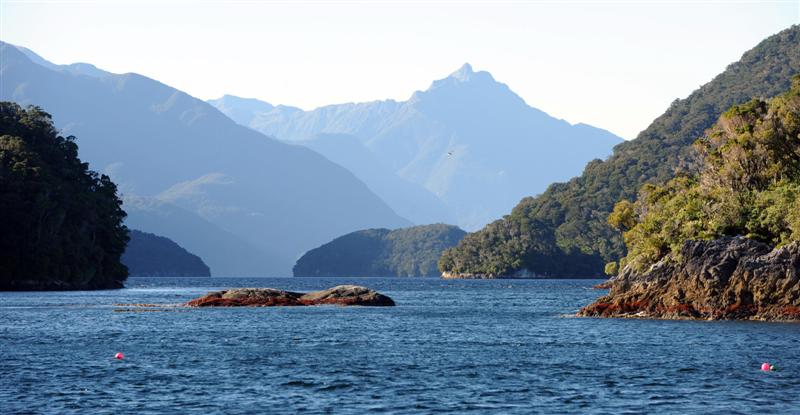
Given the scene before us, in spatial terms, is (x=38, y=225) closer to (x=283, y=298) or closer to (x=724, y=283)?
(x=283, y=298)

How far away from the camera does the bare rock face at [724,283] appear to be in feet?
281

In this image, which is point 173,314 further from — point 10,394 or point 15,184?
point 15,184

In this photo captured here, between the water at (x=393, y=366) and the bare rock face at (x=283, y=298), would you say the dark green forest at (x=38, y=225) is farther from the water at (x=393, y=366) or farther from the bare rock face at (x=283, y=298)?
the water at (x=393, y=366)

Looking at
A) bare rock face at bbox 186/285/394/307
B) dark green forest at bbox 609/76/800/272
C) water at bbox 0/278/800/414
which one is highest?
dark green forest at bbox 609/76/800/272

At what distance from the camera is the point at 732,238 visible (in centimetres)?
9094

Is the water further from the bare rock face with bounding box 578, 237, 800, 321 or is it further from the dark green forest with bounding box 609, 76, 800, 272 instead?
the dark green forest with bounding box 609, 76, 800, 272

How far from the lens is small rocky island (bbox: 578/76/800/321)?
87000 millimetres

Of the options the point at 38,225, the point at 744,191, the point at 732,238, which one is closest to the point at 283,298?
the point at 744,191

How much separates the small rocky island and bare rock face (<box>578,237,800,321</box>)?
3.2 inches

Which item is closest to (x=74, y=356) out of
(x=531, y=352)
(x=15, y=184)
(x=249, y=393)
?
(x=249, y=393)

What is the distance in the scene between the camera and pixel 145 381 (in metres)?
53.7

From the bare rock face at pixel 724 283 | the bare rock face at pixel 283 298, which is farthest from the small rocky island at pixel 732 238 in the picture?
the bare rock face at pixel 283 298

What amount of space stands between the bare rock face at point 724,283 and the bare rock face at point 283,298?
129ft

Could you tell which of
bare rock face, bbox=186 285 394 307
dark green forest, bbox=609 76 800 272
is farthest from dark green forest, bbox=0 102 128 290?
dark green forest, bbox=609 76 800 272
